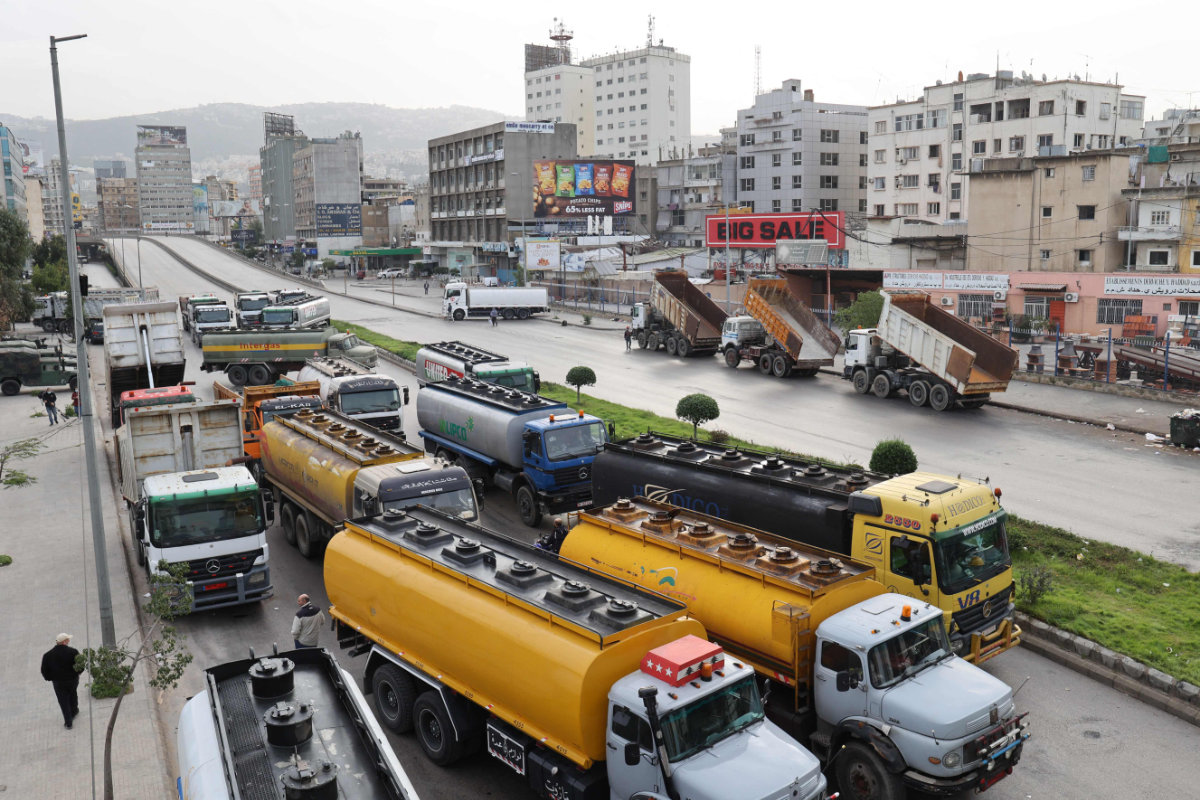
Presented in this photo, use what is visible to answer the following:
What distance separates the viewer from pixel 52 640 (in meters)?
14.7

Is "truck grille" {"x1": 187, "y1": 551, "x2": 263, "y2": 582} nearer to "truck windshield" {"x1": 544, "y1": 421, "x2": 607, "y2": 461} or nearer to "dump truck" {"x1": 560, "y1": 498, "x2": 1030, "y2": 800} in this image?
"truck windshield" {"x1": 544, "y1": 421, "x2": 607, "y2": 461}

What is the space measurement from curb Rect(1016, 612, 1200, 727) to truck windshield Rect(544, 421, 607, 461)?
367 inches

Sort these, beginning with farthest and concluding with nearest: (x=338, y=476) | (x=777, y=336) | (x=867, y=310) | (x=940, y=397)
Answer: (x=867, y=310), (x=777, y=336), (x=940, y=397), (x=338, y=476)

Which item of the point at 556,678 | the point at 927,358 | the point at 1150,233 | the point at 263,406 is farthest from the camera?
the point at 1150,233

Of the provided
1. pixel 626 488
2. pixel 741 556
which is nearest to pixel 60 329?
pixel 626 488

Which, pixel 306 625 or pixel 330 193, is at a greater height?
pixel 330 193

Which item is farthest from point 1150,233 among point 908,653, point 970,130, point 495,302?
point 908,653

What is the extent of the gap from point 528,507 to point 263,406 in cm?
840

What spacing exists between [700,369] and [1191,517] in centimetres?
2350

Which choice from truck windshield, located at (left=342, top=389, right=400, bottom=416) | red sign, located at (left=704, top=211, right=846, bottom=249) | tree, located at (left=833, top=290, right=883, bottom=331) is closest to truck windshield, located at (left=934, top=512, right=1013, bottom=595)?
truck windshield, located at (left=342, top=389, right=400, bottom=416)

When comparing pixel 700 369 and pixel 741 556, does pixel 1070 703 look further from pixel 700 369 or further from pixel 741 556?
pixel 700 369

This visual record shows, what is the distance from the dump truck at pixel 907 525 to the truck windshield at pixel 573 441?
5.17 metres

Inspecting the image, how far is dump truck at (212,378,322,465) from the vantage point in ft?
78.3

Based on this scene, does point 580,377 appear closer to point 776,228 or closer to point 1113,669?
point 1113,669
